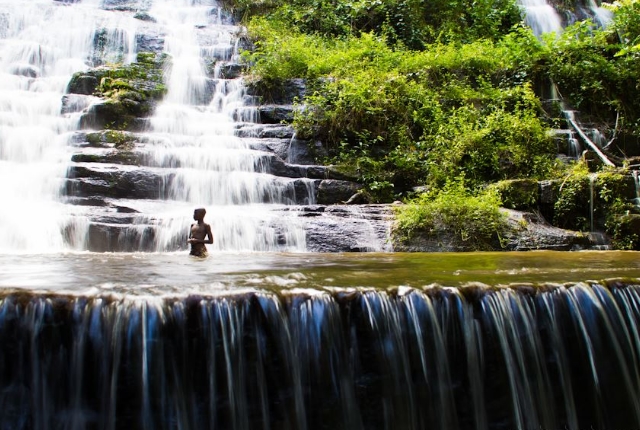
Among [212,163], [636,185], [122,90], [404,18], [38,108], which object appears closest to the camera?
[636,185]

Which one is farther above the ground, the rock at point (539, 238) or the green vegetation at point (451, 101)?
the green vegetation at point (451, 101)

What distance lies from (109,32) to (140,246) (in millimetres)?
10285

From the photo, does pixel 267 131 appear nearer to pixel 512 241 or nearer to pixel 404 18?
pixel 512 241

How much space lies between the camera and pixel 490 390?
3809 millimetres

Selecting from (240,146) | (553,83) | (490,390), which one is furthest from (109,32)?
(490,390)

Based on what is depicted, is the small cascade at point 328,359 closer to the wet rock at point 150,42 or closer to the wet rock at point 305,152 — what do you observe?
the wet rock at point 305,152

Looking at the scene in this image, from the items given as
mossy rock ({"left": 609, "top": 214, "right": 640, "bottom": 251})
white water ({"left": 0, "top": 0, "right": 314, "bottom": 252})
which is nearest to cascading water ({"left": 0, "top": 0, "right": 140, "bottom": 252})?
white water ({"left": 0, "top": 0, "right": 314, "bottom": 252})

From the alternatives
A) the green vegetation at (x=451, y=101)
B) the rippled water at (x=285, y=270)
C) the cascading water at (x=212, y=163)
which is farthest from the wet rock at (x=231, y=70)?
the rippled water at (x=285, y=270)

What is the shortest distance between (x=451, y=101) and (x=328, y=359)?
9387 millimetres

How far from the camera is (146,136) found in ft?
34.0

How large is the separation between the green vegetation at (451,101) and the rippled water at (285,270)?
193 centimetres

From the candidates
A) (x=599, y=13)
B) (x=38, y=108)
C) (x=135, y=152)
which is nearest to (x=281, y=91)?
(x=135, y=152)

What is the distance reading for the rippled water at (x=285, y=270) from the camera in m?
3.91

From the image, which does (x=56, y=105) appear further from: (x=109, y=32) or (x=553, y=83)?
(x=553, y=83)
